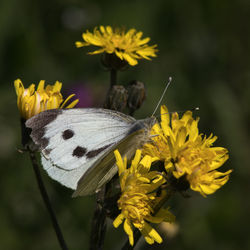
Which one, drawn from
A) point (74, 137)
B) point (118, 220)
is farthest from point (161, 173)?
point (74, 137)

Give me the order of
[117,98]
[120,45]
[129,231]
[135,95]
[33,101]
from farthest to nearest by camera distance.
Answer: [120,45] < [135,95] < [117,98] < [33,101] < [129,231]

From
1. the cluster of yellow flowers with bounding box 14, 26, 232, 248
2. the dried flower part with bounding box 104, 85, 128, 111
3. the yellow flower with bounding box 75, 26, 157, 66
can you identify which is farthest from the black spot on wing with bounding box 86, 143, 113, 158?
the yellow flower with bounding box 75, 26, 157, 66

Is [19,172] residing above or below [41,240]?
above

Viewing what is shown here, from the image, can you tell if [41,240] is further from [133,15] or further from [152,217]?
[133,15]

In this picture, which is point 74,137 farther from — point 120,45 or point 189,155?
point 120,45

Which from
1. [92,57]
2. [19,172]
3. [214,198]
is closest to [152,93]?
[92,57]

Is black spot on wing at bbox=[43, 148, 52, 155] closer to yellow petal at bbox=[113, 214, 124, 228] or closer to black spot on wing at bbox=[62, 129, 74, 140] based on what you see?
black spot on wing at bbox=[62, 129, 74, 140]
